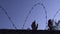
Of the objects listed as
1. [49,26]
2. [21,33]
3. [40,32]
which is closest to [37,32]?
[40,32]

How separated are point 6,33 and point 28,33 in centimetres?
136

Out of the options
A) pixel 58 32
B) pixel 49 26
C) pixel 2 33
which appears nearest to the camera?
pixel 2 33

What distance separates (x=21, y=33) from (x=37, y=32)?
106cm

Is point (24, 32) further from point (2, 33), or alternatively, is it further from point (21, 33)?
point (2, 33)

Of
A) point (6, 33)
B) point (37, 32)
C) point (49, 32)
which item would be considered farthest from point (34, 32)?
point (6, 33)

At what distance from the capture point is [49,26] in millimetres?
13094

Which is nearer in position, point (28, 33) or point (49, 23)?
point (28, 33)

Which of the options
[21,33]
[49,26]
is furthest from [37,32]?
[49,26]

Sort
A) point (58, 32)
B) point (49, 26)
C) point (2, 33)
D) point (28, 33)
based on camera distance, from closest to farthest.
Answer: point (2, 33)
point (28, 33)
point (58, 32)
point (49, 26)

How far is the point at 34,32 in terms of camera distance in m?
11.3

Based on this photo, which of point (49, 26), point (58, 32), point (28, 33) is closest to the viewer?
point (28, 33)

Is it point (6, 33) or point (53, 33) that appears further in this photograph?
point (53, 33)

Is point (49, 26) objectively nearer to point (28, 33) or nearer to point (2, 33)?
point (28, 33)

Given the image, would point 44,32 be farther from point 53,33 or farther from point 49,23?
point 49,23
